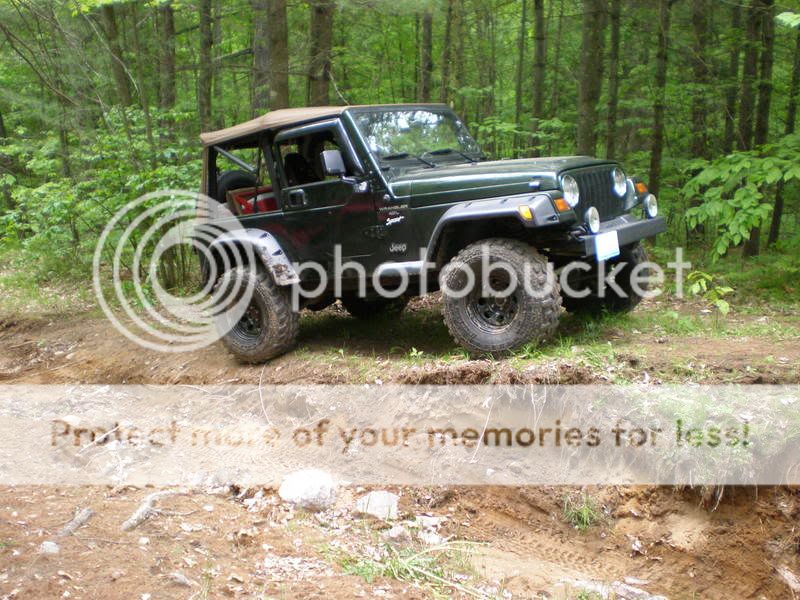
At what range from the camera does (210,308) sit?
22.7 feet

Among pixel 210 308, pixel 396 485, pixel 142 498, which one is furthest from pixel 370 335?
pixel 142 498

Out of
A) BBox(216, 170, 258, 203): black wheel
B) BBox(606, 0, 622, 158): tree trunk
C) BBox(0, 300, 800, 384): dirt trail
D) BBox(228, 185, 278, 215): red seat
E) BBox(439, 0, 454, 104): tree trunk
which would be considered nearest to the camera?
BBox(0, 300, 800, 384): dirt trail

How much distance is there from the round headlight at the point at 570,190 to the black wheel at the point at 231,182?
3.40 m

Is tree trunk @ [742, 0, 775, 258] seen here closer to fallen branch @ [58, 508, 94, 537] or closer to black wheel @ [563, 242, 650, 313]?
black wheel @ [563, 242, 650, 313]

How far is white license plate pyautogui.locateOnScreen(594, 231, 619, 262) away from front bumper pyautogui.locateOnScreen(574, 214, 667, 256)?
0.11 ft

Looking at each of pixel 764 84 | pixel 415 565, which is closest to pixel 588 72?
pixel 764 84

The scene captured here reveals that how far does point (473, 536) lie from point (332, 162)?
3118 mm

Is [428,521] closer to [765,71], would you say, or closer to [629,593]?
[629,593]

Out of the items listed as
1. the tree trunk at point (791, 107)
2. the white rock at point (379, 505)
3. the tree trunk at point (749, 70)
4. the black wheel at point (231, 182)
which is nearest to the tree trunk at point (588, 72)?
the tree trunk at point (749, 70)

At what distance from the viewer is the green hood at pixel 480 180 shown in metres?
5.08

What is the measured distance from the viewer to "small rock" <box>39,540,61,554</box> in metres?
3.63

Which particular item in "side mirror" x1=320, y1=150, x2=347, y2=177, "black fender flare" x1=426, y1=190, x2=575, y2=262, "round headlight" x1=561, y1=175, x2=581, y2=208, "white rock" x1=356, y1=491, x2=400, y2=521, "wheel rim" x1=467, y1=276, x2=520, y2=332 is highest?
"side mirror" x1=320, y1=150, x2=347, y2=177

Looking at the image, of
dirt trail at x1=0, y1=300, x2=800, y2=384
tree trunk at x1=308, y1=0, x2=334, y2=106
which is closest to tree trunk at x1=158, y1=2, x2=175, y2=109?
tree trunk at x1=308, y1=0, x2=334, y2=106

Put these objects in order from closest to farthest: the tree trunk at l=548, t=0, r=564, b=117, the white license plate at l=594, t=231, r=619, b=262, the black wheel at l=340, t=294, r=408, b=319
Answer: the white license plate at l=594, t=231, r=619, b=262, the black wheel at l=340, t=294, r=408, b=319, the tree trunk at l=548, t=0, r=564, b=117
